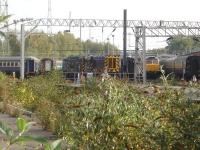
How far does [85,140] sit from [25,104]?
14.3 meters

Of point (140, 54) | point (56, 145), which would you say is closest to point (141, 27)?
point (140, 54)

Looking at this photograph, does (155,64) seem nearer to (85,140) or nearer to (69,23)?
(69,23)

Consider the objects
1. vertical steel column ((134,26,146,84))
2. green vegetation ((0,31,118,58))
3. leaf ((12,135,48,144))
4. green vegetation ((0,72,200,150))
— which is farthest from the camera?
green vegetation ((0,31,118,58))

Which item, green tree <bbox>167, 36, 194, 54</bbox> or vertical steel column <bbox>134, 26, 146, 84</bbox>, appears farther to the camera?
green tree <bbox>167, 36, 194, 54</bbox>

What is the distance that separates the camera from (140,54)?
171 feet

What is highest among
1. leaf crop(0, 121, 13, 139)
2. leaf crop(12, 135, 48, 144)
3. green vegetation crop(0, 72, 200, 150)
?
leaf crop(0, 121, 13, 139)

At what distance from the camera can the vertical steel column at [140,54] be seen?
155 ft

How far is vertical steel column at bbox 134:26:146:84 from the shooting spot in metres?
47.2

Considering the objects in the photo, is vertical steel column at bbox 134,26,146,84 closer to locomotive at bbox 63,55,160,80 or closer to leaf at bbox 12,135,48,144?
locomotive at bbox 63,55,160,80

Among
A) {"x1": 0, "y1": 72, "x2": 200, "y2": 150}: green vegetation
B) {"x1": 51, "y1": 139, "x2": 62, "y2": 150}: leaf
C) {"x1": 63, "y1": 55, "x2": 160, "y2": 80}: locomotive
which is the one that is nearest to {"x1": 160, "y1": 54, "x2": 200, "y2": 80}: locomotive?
{"x1": 63, "y1": 55, "x2": 160, "y2": 80}: locomotive

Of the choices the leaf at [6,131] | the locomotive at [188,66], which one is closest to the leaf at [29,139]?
the leaf at [6,131]

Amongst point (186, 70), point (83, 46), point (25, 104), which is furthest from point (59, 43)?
point (25, 104)

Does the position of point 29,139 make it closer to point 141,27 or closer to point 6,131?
point 6,131

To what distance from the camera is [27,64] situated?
2527 inches
